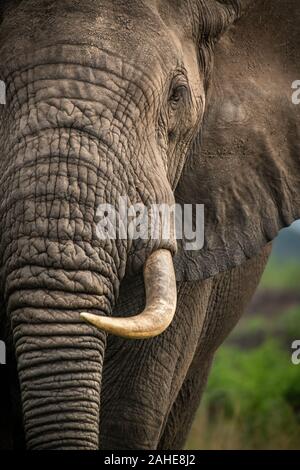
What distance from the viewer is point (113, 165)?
21.3 ft

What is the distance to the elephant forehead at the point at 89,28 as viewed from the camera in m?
6.58

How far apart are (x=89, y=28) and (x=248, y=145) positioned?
118 cm

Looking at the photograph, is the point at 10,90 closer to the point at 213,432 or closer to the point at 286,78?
the point at 286,78

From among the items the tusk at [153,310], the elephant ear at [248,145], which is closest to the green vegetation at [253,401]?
the elephant ear at [248,145]

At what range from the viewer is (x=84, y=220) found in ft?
20.9

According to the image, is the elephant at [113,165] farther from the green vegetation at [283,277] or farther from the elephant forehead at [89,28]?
the green vegetation at [283,277]

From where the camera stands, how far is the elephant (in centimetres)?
634

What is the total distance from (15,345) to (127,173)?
761mm

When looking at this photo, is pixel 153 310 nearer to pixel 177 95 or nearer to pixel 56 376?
pixel 56 376

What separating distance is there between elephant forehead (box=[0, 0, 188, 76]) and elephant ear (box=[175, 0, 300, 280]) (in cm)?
74

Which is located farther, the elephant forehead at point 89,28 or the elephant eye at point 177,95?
the elephant eye at point 177,95

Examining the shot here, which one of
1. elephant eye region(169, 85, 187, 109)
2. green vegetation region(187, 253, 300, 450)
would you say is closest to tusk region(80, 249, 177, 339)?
elephant eye region(169, 85, 187, 109)

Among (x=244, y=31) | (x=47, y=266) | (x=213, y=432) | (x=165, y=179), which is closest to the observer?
(x=47, y=266)

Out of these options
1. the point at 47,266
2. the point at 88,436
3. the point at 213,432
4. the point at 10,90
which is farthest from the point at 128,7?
the point at 213,432
